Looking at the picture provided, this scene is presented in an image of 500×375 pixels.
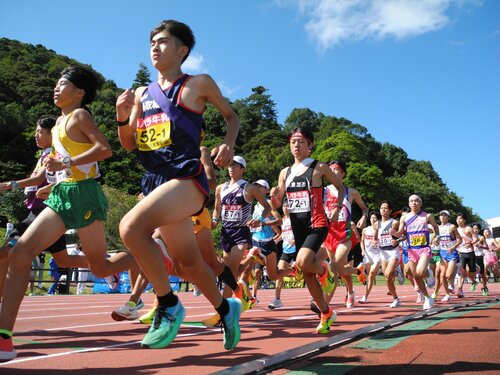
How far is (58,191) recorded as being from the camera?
13.6ft

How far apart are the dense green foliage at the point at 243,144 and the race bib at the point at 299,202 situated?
111ft

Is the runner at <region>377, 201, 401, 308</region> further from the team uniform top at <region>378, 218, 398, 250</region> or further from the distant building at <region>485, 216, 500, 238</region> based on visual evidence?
the distant building at <region>485, 216, 500, 238</region>

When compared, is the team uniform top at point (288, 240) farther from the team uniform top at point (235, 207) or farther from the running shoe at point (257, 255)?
the team uniform top at point (235, 207)

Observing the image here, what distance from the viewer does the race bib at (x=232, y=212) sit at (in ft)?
25.6

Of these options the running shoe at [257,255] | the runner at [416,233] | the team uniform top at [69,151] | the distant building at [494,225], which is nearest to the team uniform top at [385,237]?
the runner at [416,233]

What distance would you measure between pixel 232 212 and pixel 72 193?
391 cm

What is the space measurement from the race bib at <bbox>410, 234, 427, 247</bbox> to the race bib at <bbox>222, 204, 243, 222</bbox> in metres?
4.46

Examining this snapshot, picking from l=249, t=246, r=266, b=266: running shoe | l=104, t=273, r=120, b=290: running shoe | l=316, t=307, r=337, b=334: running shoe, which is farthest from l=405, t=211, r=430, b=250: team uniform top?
l=104, t=273, r=120, b=290: running shoe

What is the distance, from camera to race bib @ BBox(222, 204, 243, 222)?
7789 millimetres

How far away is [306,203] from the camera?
19.4ft

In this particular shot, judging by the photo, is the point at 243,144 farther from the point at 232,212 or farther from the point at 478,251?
the point at 232,212

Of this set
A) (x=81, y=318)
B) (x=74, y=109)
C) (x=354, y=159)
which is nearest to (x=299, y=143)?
(x=74, y=109)

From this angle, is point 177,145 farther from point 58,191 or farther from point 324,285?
point 324,285

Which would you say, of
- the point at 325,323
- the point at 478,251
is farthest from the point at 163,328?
the point at 478,251
